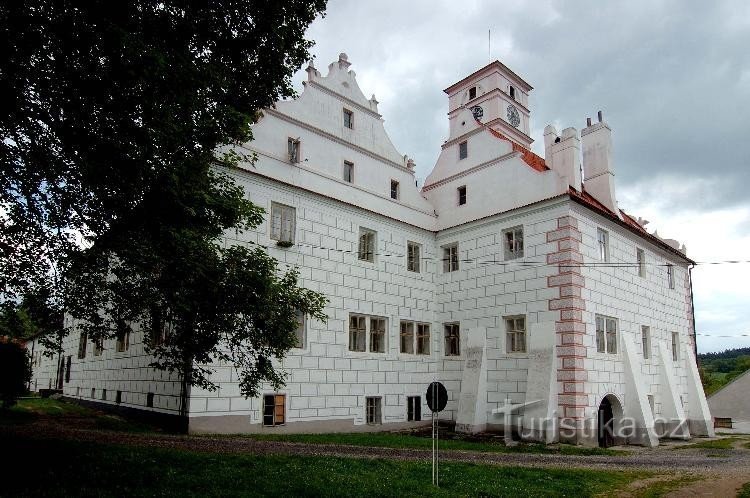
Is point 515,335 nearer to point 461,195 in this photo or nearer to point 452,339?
point 452,339

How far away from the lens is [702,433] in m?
26.1

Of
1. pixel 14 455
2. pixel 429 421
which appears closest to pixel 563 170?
pixel 429 421

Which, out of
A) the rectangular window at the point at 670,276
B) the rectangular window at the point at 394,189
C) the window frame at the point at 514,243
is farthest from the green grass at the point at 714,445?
the rectangular window at the point at 394,189

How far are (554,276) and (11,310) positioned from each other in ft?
59.0

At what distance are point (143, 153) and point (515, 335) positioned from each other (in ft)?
58.1

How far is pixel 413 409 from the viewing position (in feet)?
81.9

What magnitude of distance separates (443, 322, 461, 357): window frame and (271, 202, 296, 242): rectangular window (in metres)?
9.14

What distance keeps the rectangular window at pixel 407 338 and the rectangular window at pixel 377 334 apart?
125cm

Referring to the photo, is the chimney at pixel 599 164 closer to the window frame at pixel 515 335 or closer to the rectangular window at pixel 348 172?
the window frame at pixel 515 335

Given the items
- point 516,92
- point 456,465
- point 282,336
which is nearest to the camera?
point 282,336

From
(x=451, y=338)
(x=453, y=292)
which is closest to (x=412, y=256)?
(x=453, y=292)

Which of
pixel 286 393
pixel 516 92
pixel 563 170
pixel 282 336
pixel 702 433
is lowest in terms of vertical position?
pixel 702 433

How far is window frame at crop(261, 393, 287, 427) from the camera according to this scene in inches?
778

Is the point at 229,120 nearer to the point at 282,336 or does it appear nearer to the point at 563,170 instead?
the point at 282,336
